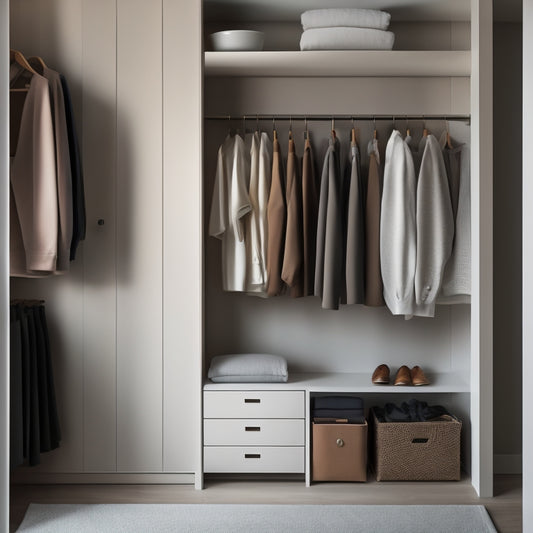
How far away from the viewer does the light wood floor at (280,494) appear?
10.6 ft

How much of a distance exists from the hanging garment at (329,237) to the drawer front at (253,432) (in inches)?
24.3

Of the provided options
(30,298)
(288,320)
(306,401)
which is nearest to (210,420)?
(306,401)

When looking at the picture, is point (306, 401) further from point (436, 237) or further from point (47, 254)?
point (47, 254)

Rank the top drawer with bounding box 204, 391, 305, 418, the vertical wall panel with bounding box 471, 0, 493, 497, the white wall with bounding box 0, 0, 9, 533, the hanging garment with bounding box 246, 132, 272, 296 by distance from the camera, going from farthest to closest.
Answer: the hanging garment with bounding box 246, 132, 272, 296
the top drawer with bounding box 204, 391, 305, 418
the vertical wall panel with bounding box 471, 0, 493, 497
the white wall with bounding box 0, 0, 9, 533

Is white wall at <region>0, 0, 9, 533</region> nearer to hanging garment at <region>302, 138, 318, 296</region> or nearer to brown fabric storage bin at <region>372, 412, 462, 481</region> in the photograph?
hanging garment at <region>302, 138, 318, 296</region>

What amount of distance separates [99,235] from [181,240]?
0.40 m

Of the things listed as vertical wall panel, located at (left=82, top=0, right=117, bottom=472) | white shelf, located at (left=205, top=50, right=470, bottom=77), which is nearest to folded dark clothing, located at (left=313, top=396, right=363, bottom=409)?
vertical wall panel, located at (left=82, top=0, right=117, bottom=472)

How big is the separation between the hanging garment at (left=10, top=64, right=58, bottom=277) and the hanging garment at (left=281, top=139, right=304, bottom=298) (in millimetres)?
1100

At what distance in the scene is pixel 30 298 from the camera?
3436mm

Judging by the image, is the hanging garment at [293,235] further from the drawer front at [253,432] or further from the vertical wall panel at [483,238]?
the vertical wall panel at [483,238]

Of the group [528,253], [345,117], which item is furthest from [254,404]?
[528,253]

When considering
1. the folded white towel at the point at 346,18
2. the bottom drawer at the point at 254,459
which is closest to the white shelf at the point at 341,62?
the folded white towel at the point at 346,18

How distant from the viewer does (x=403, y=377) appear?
349 centimetres

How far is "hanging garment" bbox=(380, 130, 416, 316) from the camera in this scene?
3.40m
